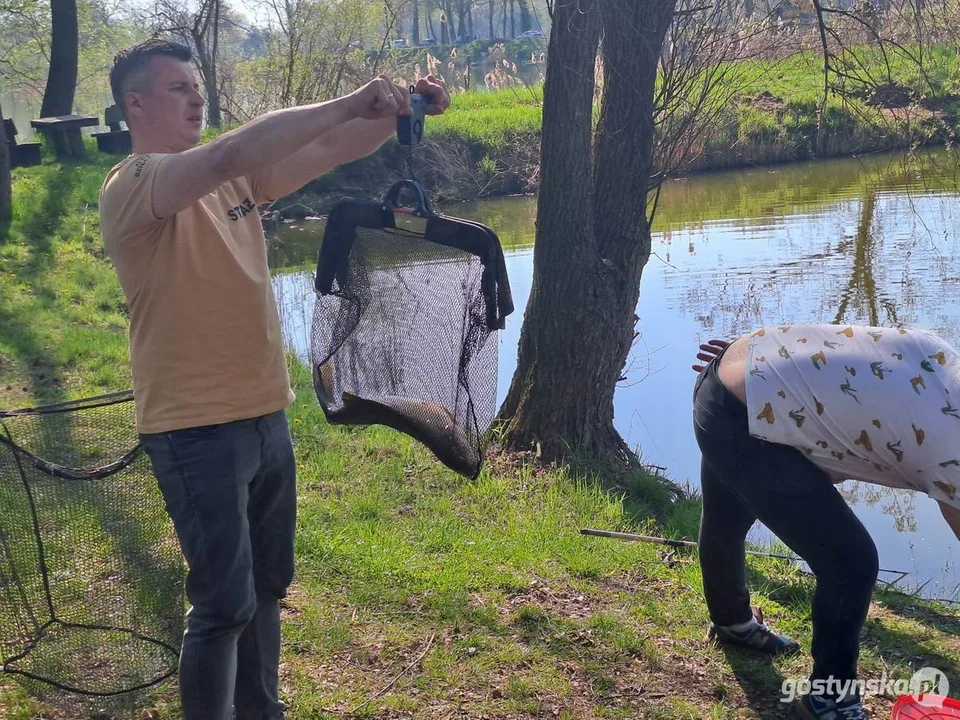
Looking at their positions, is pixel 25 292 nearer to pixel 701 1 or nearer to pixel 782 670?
pixel 701 1

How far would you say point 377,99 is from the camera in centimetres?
232

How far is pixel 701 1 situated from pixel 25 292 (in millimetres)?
6733

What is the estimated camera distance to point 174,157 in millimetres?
2170

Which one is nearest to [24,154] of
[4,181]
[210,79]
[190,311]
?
[4,181]

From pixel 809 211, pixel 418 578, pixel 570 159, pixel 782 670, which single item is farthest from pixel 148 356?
pixel 809 211

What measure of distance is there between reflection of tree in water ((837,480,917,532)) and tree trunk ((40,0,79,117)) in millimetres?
15794

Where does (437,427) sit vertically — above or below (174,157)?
below

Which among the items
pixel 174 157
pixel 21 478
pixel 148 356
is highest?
pixel 174 157

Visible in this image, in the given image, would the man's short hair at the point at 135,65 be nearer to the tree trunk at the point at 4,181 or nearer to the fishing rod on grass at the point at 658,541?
the fishing rod on grass at the point at 658,541

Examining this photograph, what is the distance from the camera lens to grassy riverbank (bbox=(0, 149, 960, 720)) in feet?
10.7

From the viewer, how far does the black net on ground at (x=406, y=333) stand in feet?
10.9

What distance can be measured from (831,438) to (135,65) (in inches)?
79.3

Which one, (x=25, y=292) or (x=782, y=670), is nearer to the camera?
(x=782, y=670)

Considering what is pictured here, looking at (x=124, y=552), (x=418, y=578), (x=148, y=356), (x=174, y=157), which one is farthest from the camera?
(x=418, y=578)
